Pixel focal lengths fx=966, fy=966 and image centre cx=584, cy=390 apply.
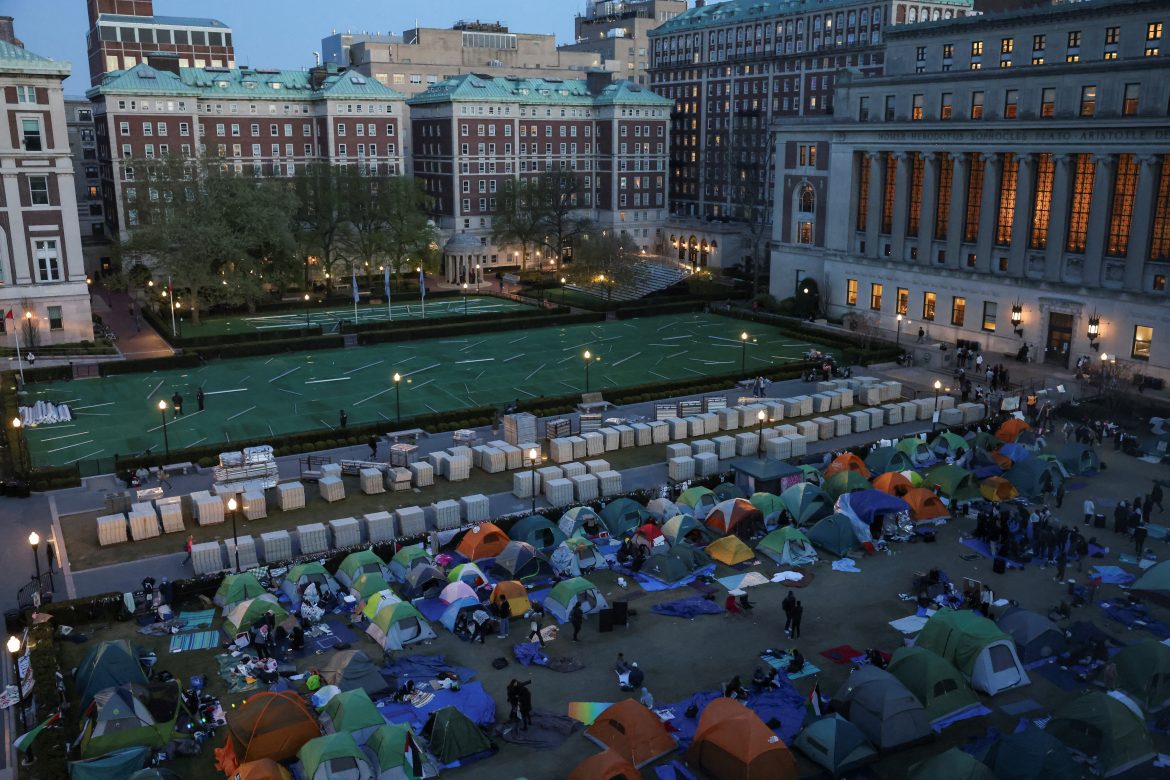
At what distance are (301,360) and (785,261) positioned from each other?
42787 millimetres

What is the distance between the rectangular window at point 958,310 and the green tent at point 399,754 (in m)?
58.1

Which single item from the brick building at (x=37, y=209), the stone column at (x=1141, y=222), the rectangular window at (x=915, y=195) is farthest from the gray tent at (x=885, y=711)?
the brick building at (x=37, y=209)

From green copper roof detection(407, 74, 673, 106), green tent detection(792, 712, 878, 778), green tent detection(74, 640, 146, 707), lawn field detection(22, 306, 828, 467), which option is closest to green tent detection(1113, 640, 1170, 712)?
green tent detection(792, 712, 878, 778)

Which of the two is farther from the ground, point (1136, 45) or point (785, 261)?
point (1136, 45)

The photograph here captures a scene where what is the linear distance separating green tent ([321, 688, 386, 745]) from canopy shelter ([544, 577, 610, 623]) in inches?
293

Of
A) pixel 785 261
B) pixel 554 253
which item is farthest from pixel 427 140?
pixel 785 261

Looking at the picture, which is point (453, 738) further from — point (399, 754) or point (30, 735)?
point (30, 735)

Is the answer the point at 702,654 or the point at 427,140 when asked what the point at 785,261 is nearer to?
the point at 427,140

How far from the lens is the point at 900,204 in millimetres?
74188

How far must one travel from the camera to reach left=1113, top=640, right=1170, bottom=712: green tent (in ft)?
80.7

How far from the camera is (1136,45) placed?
59844mm

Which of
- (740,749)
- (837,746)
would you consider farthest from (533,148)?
(740,749)

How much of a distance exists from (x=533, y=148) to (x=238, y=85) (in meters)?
32.4

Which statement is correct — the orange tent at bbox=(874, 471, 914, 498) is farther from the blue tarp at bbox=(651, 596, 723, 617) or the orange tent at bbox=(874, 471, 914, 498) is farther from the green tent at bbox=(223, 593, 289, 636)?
the green tent at bbox=(223, 593, 289, 636)
